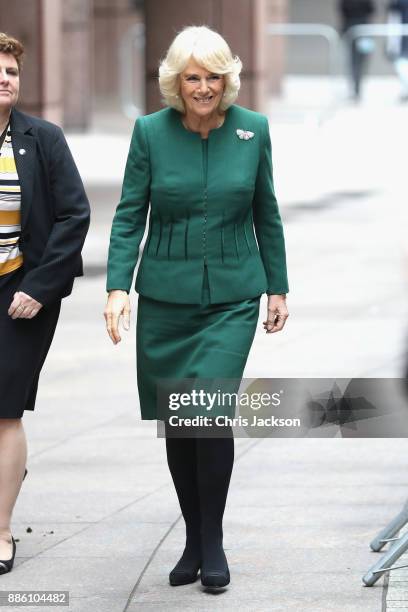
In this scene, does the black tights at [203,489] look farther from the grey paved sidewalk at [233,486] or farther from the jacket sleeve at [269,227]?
the jacket sleeve at [269,227]

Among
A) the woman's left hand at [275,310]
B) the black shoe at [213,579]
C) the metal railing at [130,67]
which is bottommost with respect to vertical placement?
the metal railing at [130,67]

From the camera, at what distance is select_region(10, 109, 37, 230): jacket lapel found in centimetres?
525

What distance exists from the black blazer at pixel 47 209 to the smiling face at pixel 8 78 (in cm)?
12

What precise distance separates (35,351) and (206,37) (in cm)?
118

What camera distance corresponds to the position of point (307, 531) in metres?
5.80

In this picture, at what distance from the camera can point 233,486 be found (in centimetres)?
651

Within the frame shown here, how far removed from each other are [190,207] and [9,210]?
2.05ft

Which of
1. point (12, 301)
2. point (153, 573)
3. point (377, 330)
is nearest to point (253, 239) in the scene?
point (12, 301)

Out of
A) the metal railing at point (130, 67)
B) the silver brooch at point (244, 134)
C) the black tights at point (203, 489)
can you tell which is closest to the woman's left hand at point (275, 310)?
the black tights at point (203, 489)

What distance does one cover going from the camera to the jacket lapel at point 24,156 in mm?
5246

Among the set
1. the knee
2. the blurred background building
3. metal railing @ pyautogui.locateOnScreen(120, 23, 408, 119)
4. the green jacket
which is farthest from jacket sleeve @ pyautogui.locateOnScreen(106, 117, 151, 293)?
metal railing @ pyautogui.locateOnScreen(120, 23, 408, 119)

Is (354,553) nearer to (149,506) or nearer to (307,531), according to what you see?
(307,531)

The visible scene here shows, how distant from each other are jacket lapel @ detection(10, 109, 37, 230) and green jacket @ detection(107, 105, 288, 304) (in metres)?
0.32

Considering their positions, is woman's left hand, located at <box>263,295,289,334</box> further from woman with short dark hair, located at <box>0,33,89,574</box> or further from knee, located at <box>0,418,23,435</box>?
knee, located at <box>0,418,23,435</box>
